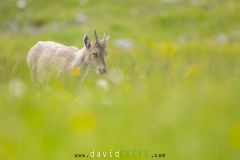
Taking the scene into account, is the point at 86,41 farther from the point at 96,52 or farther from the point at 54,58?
the point at 54,58

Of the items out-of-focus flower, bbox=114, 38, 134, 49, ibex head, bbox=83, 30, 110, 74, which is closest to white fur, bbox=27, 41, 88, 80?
ibex head, bbox=83, 30, 110, 74

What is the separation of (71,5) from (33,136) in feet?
134

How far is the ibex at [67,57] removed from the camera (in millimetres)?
11867

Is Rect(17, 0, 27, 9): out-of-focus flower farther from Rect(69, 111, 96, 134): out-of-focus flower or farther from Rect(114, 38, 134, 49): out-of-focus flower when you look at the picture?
Rect(69, 111, 96, 134): out-of-focus flower

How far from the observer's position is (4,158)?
13.8ft

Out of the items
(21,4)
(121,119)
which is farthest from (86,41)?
(21,4)

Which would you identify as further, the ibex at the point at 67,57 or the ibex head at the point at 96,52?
the ibex head at the point at 96,52

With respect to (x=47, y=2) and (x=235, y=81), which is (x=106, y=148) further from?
(x=47, y=2)

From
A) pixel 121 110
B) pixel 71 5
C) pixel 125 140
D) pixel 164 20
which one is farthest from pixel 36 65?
pixel 71 5

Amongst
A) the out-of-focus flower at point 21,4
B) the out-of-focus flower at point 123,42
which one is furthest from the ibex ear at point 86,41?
the out-of-focus flower at point 21,4

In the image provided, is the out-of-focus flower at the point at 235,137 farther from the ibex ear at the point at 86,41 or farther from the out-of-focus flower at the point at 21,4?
the out-of-focus flower at the point at 21,4

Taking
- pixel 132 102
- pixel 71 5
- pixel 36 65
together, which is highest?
pixel 71 5

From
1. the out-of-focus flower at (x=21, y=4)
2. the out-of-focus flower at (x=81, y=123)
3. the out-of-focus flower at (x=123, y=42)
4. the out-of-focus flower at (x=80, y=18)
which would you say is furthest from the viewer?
the out-of-focus flower at (x=21, y=4)

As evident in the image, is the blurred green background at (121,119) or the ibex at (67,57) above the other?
the ibex at (67,57)
